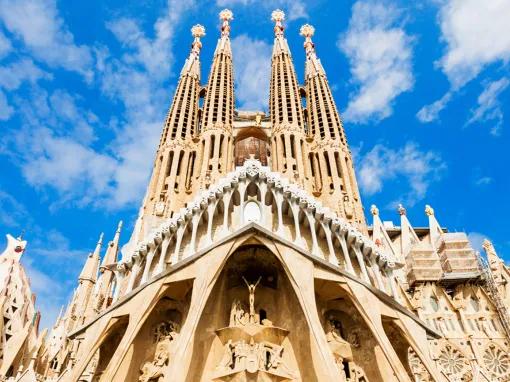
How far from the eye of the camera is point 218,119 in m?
27.2

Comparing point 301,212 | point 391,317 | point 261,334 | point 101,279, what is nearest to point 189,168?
point 101,279

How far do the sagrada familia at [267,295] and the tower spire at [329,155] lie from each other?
0.13 m

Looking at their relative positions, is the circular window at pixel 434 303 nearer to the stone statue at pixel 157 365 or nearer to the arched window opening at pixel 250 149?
the stone statue at pixel 157 365

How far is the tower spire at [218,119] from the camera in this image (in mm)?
24344

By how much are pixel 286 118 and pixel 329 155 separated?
3.99m

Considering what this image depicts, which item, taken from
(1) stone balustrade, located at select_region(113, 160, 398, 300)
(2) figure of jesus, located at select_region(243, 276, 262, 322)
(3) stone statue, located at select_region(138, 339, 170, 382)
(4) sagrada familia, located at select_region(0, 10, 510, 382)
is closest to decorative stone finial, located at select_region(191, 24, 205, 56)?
(4) sagrada familia, located at select_region(0, 10, 510, 382)

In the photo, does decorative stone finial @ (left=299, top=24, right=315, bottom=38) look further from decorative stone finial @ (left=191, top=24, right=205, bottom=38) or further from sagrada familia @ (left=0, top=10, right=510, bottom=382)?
sagrada familia @ (left=0, top=10, right=510, bottom=382)

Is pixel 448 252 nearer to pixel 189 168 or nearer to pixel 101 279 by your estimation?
pixel 189 168

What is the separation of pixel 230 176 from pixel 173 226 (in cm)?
308

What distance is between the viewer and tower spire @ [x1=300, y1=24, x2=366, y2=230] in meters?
22.6

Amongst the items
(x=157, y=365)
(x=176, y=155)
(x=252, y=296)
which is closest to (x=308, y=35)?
(x=176, y=155)

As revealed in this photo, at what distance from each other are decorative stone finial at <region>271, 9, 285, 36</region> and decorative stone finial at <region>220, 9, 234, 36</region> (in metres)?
3.90

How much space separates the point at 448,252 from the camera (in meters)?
24.6

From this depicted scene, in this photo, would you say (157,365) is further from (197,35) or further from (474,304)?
(197,35)
